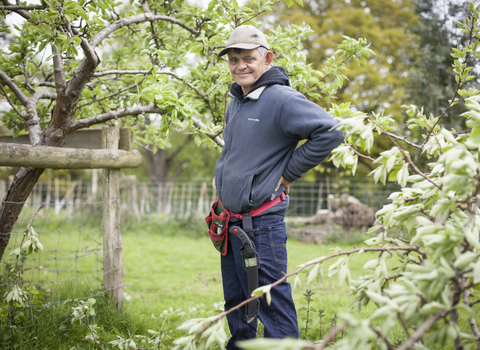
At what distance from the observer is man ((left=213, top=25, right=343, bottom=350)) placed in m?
2.03

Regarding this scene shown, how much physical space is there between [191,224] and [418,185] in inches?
328

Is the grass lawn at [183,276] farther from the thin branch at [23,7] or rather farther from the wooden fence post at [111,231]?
the thin branch at [23,7]

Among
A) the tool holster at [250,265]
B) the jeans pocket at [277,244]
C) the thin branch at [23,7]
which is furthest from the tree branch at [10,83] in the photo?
the jeans pocket at [277,244]

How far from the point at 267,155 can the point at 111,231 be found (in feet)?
6.00

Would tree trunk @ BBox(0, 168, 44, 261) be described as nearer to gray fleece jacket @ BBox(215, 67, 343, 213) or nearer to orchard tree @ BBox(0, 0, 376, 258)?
orchard tree @ BBox(0, 0, 376, 258)

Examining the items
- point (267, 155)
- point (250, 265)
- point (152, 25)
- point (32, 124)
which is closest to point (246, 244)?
point (250, 265)

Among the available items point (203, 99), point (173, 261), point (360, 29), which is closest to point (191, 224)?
point (173, 261)

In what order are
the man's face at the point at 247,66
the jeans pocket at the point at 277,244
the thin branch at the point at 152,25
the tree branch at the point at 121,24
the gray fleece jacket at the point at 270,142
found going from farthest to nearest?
the thin branch at the point at 152,25
the tree branch at the point at 121,24
the man's face at the point at 247,66
the jeans pocket at the point at 277,244
the gray fleece jacket at the point at 270,142

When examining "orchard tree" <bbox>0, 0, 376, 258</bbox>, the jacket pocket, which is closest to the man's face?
"orchard tree" <bbox>0, 0, 376, 258</bbox>

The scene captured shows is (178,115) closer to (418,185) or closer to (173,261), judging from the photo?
(418,185)

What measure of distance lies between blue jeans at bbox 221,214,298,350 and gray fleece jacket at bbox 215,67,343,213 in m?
0.17

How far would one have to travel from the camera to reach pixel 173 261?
21.7 ft

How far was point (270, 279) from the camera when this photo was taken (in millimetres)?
2137

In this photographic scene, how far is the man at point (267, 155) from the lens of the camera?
203cm
